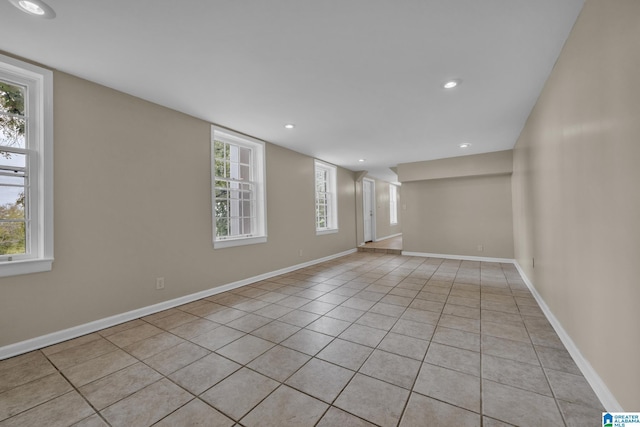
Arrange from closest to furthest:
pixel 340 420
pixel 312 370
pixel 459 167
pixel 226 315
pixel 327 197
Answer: pixel 340 420 < pixel 312 370 < pixel 226 315 < pixel 459 167 < pixel 327 197

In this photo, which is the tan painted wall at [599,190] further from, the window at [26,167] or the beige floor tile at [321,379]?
the window at [26,167]

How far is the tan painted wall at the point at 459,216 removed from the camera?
18.1 feet

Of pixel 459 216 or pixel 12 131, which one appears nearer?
pixel 12 131

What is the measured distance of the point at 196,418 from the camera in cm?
139

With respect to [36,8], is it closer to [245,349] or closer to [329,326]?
[245,349]

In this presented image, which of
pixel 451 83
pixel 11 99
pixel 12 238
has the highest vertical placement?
pixel 451 83

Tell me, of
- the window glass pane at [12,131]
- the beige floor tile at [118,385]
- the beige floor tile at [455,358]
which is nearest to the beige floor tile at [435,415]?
the beige floor tile at [455,358]

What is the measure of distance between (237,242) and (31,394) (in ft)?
7.97

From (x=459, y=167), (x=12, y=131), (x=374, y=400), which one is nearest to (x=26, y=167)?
(x=12, y=131)

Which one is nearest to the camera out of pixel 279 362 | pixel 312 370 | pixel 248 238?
pixel 312 370

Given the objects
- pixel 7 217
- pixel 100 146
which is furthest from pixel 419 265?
pixel 7 217

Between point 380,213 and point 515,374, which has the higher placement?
point 380,213

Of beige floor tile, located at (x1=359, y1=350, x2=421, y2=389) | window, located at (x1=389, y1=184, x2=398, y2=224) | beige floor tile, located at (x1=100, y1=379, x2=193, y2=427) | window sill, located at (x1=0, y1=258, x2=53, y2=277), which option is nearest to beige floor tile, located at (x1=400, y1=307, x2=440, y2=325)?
beige floor tile, located at (x1=359, y1=350, x2=421, y2=389)

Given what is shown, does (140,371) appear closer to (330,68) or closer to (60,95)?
(60,95)
